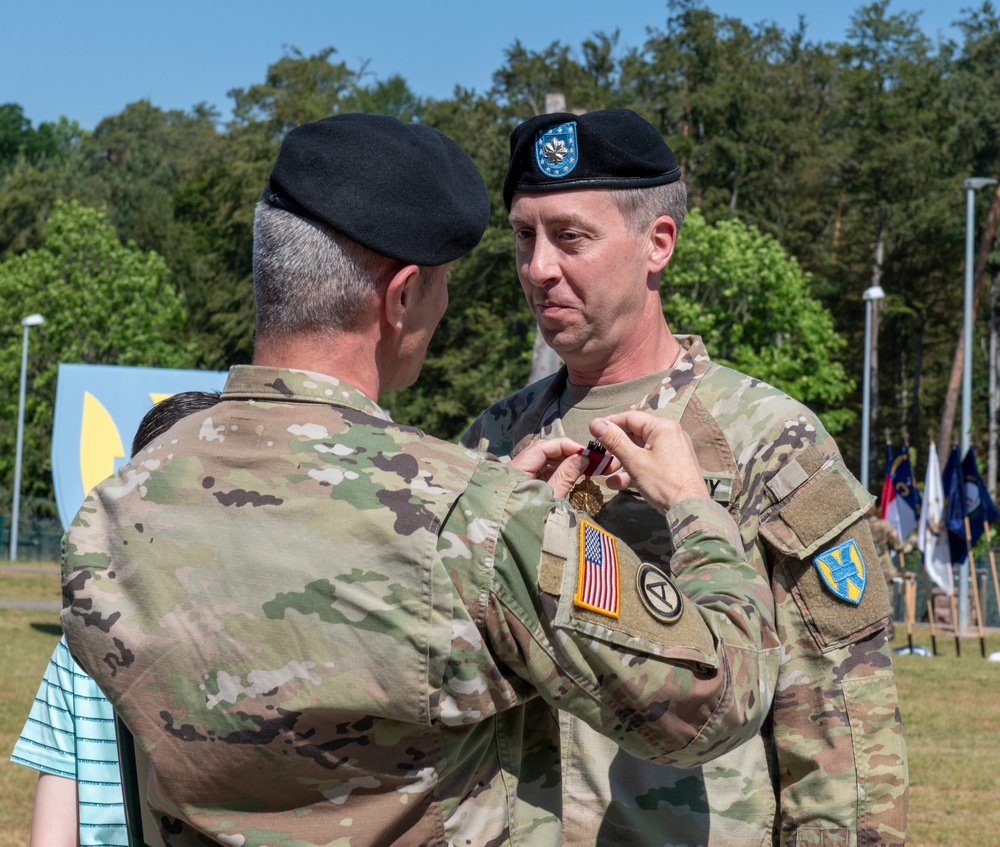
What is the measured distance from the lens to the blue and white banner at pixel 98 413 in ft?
39.1

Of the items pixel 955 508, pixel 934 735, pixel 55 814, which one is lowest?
pixel 934 735

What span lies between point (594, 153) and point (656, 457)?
2.87ft

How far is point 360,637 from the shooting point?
5.78 feet

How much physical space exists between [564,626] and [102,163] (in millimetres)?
59194

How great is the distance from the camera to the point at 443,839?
1839mm

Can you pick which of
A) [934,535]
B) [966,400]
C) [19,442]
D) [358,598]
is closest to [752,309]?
[966,400]

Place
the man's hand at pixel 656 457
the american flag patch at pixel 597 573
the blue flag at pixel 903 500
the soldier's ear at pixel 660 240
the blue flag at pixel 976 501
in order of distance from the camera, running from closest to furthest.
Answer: the american flag patch at pixel 597 573
the man's hand at pixel 656 457
the soldier's ear at pixel 660 240
the blue flag at pixel 976 501
the blue flag at pixel 903 500

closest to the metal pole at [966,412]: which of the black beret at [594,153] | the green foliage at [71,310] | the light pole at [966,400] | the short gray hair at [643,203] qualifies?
the light pole at [966,400]

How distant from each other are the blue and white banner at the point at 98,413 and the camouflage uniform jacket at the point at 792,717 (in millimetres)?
9711

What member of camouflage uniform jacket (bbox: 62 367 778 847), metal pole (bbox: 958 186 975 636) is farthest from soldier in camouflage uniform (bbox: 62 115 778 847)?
metal pole (bbox: 958 186 975 636)

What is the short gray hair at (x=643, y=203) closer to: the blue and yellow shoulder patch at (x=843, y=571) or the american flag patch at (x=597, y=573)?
the blue and yellow shoulder patch at (x=843, y=571)

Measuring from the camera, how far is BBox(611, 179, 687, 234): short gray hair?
2811mm

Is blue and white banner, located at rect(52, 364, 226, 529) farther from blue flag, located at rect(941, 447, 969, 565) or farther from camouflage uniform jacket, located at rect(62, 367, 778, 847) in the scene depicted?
blue flag, located at rect(941, 447, 969, 565)

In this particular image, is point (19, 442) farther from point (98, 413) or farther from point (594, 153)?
point (594, 153)
